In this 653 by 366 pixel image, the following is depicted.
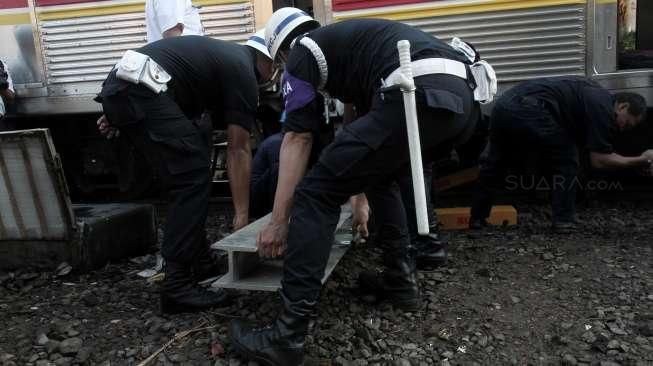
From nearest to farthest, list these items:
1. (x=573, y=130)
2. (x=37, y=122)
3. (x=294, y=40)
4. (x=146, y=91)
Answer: (x=294, y=40) → (x=146, y=91) → (x=573, y=130) → (x=37, y=122)

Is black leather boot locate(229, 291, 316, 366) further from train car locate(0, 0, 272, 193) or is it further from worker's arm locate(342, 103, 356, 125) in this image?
train car locate(0, 0, 272, 193)

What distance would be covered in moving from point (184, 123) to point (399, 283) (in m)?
1.35

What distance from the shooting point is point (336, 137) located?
2.57 metres

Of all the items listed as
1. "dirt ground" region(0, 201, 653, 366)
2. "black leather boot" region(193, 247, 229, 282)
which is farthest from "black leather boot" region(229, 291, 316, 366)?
"black leather boot" region(193, 247, 229, 282)

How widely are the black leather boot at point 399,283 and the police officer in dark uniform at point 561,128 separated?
1783mm

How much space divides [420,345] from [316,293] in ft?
1.94

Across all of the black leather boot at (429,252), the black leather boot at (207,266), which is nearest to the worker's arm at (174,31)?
the black leather boot at (207,266)

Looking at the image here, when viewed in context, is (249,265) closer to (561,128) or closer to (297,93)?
(297,93)

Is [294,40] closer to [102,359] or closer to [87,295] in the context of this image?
[102,359]

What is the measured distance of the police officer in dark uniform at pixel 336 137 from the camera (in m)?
2.48

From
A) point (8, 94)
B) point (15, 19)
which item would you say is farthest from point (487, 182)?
point (15, 19)

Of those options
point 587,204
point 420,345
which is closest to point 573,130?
point 587,204

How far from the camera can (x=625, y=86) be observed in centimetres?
469

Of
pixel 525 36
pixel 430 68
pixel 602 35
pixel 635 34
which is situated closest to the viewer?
pixel 430 68
